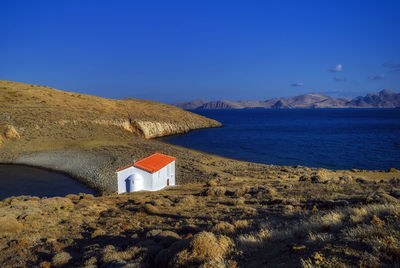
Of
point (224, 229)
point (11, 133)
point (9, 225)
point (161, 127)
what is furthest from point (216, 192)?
point (161, 127)

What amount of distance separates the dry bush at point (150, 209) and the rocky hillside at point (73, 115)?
3939 cm

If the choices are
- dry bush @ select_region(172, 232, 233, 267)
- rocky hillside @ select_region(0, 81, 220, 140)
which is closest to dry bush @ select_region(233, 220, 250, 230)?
dry bush @ select_region(172, 232, 233, 267)

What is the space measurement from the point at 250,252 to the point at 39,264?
224 inches

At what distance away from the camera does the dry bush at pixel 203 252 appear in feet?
17.9

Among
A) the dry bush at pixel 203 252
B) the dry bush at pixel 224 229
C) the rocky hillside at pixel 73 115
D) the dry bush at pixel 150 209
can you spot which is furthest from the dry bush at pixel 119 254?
the rocky hillside at pixel 73 115

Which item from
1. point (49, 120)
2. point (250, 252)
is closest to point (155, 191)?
point (250, 252)

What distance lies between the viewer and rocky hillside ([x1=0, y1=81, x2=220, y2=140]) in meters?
46.4

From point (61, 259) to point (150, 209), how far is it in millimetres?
5044

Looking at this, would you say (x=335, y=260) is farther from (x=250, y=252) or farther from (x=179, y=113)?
(x=179, y=113)

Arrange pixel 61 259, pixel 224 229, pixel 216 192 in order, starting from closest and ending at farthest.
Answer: pixel 61 259, pixel 224 229, pixel 216 192

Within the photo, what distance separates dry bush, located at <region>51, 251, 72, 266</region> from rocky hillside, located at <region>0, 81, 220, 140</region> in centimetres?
4264

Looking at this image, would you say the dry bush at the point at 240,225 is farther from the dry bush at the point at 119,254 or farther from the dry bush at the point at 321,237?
the dry bush at the point at 119,254

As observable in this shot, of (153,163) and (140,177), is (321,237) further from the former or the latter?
(153,163)

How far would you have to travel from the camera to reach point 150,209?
11805mm
